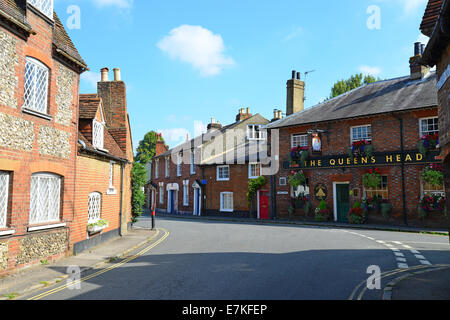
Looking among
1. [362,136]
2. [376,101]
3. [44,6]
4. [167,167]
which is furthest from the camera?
[167,167]

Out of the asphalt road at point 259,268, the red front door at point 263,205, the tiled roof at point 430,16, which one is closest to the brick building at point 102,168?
the asphalt road at point 259,268

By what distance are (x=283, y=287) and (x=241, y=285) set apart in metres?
0.88

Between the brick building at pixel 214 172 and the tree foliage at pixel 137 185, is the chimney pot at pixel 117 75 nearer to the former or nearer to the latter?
the tree foliage at pixel 137 185

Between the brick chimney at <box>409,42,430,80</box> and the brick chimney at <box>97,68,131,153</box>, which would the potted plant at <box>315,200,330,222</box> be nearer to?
the brick chimney at <box>409,42,430,80</box>

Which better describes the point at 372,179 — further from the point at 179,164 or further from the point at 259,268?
the point at 179,164

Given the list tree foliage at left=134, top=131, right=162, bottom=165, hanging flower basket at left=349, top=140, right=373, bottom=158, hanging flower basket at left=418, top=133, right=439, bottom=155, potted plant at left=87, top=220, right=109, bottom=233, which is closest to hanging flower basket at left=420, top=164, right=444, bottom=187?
hanging flower basket at left=418, top=133, right=439, bottom=155

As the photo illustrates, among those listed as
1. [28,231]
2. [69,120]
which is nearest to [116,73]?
[69,120]

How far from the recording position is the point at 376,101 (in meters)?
22.8

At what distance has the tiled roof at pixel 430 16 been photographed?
345 inches

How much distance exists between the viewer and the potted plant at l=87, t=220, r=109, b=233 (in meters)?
12.8

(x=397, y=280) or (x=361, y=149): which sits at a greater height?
(x=361, y=149)

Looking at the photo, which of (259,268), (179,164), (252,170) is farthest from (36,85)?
(179,164)

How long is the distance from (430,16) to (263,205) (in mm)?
21011
